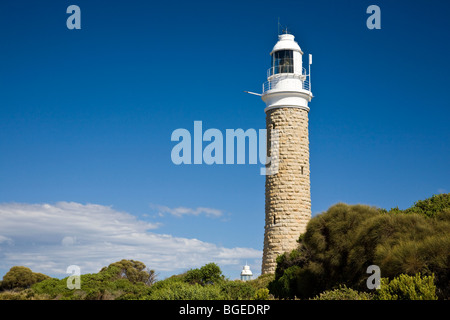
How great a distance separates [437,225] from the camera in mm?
19156

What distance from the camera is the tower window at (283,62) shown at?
3117 cm

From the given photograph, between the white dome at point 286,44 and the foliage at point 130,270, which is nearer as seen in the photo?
the white dome at point 286,44

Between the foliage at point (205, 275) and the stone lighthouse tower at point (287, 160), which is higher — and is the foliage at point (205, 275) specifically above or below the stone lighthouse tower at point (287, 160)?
below

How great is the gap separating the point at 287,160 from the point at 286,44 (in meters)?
7.11

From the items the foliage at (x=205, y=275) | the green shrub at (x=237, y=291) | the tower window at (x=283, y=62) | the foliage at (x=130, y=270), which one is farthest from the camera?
the foliage at (x=130, y=270)

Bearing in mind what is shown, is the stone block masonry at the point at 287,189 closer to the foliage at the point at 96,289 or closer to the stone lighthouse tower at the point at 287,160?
the stone lighthouse tower at the point at 287,160

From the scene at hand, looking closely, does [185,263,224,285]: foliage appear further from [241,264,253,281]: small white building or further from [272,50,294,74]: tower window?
[272,50,294,74]: tower window

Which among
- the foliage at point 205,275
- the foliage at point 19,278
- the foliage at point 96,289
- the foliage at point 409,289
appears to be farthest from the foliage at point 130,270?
the foliage at point 409,289

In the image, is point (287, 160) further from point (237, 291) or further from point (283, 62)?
point (237, 291)

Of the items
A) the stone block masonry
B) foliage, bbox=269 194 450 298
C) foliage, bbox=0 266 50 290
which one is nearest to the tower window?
the stone block masonry

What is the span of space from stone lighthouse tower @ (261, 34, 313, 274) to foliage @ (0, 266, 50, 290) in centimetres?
2713

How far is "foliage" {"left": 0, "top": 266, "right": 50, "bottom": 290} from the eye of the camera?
1850 inches

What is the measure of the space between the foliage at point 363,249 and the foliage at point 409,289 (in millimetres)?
1457
